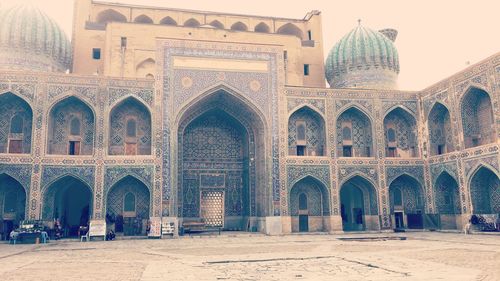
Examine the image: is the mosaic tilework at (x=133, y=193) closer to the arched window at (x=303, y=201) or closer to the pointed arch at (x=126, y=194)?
the pointed arch at (x=126, y=194)

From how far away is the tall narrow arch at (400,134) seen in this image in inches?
767

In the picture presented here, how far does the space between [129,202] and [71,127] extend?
3.66 metres

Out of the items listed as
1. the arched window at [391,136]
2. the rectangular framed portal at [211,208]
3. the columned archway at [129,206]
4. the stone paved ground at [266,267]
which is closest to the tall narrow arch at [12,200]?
the columned archway at [129,206]

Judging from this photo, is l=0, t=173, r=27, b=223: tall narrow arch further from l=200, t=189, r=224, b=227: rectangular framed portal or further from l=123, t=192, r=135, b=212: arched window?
l=200, t=189, r=224, b=227: rectangular framed portal

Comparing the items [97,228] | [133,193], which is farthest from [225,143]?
[97,228]

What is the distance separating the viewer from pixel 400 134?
64.7 feet

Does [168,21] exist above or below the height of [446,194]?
above

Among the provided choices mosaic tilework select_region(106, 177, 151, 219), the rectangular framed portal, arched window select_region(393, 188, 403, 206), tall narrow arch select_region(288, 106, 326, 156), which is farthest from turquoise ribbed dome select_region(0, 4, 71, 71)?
arched window select_region(393, 188, 403, 206)

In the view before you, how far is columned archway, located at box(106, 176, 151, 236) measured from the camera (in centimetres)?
1700

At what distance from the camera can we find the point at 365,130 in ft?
63.9

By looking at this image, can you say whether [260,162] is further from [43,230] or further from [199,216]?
[43,230]

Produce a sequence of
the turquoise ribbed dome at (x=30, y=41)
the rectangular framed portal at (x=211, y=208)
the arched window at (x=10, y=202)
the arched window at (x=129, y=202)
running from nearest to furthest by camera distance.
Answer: the arched window at (x=10, y=202), the arched window at (x=129, y=202), the turquoise ribbed dome at (x=30, y=41), the rectangular framed portal at (x=211, y=208)

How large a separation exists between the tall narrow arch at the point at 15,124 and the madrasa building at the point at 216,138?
0.04 m

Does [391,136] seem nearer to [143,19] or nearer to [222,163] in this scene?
[222,163]
